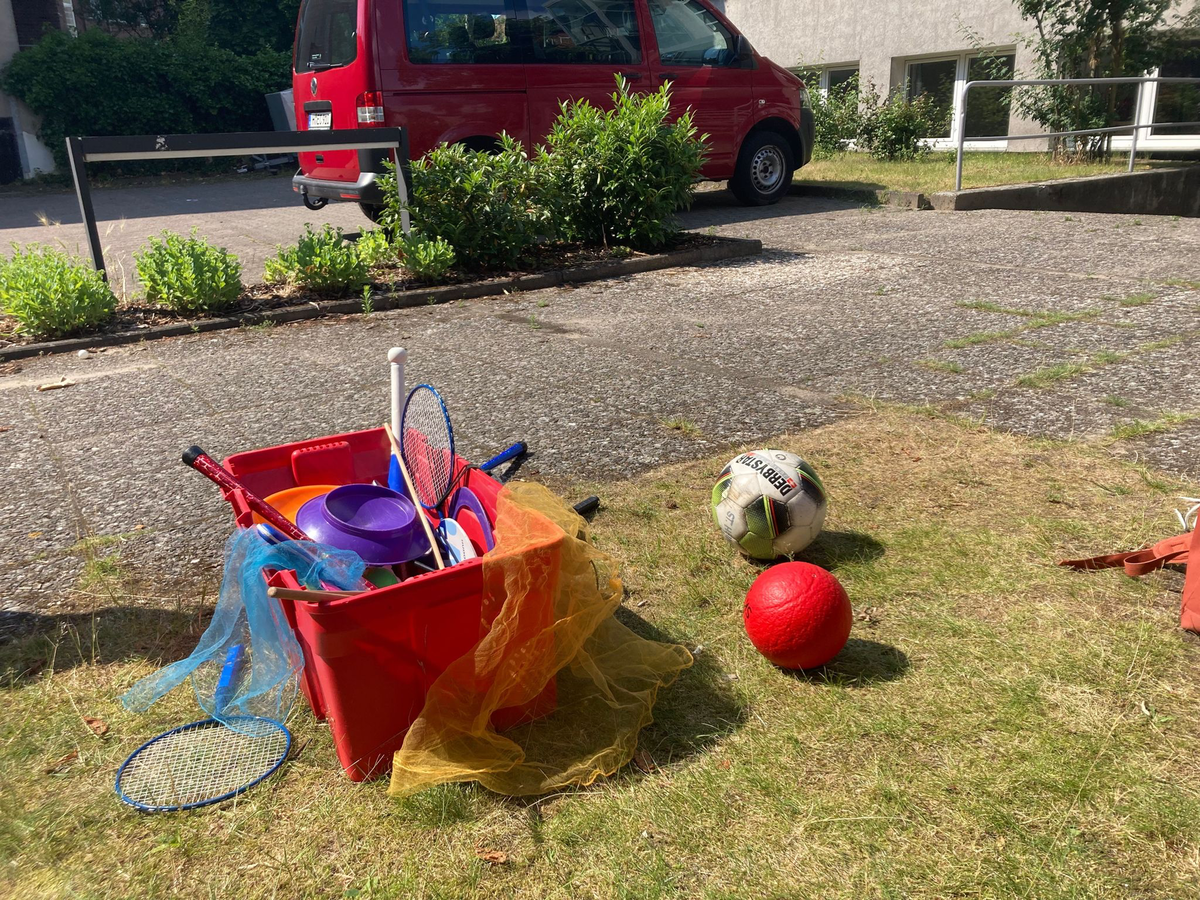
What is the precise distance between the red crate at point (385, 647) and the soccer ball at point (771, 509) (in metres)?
1.02

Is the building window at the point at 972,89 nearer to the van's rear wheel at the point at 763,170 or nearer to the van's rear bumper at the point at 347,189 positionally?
the van's rear wheel at the point at 763,170

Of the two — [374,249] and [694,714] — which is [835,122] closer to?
[374,249]

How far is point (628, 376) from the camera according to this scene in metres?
5.32

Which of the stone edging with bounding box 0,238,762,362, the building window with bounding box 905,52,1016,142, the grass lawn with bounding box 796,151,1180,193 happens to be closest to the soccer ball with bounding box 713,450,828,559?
the stone edging with bounding box 0,238,762,362

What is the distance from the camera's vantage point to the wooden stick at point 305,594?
199 centimetres

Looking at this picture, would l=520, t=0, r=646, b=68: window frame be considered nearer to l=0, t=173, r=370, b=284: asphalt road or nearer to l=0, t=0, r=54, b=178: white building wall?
l=0, t=173, r=370, b=284: asphalt road

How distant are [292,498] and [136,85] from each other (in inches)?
900

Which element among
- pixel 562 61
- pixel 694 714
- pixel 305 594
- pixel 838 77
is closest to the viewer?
pixel 305 594

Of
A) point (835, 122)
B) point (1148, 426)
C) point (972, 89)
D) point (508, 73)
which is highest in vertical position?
point (508, 73)

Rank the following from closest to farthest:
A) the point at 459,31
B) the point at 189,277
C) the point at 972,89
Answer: the point at 189,277 → the point at 459,31 → the point at 972,89

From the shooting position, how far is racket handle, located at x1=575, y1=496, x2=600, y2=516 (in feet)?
11.2

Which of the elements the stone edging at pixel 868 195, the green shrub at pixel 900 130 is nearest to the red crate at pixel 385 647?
the stone edging at pixel 868 195

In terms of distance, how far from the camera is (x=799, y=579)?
2582mm

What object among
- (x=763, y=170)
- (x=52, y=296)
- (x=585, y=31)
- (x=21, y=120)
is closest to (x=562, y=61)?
(x=585, y=31)
